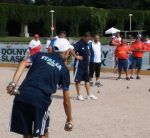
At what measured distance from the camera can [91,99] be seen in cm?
1545

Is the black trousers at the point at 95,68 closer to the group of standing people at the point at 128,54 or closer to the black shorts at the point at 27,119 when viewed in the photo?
the group of standing people at the point at 128,54

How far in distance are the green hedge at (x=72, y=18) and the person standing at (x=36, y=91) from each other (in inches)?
2456

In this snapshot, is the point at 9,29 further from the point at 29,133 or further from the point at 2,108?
the point at 29,133

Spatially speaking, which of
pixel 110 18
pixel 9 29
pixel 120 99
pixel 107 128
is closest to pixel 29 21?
pixel 9 29

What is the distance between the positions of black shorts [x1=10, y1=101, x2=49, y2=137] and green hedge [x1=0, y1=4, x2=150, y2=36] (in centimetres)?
6243

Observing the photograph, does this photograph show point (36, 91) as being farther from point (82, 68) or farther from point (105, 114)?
point (82, 68)

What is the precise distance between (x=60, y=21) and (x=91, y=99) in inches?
2360

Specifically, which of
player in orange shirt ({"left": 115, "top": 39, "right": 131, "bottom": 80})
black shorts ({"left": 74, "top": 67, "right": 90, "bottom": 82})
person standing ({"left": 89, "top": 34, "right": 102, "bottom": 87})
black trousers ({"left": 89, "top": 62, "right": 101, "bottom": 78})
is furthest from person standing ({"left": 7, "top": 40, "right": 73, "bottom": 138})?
player in orange shirt ({"left": 115, "top": 39, "right": 131, "bottom": 80})

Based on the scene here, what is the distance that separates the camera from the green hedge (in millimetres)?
70875

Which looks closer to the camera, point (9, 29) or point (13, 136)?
point (13, 136)

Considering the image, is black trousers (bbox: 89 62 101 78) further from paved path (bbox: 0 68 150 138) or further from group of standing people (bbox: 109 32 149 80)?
group of standing people (bbox: 109 32 149 80)

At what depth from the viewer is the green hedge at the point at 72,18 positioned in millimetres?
70875

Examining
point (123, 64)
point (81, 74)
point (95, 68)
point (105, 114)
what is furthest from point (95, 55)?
point (105, 114)

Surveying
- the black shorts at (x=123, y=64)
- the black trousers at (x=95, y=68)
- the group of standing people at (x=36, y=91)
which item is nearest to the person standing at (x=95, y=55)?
the black trousers at (x=95, y=68)
